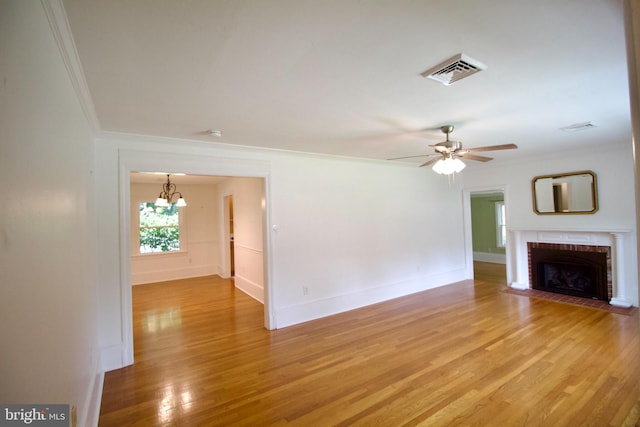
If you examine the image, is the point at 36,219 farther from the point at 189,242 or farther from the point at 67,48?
the point at 189,242

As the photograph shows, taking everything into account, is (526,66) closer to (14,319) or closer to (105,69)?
(105,69)

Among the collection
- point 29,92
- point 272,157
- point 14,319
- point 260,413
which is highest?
point 272,157

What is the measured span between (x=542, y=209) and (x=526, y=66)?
4.55 meters

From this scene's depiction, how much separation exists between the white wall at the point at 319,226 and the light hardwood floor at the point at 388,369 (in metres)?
0.44

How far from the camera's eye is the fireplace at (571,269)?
4.84 metres

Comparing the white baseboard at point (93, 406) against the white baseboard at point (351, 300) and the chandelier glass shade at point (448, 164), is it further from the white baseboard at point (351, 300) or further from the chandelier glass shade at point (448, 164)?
the chandelier glass shade at point (448, 164)

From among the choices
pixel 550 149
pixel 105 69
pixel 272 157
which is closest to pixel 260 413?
pixel 105 69

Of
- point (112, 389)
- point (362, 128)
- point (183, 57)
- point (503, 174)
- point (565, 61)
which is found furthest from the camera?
point (503, 174)

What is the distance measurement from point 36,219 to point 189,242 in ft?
23.1

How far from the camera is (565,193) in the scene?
516 centimetres

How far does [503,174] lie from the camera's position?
5.89m

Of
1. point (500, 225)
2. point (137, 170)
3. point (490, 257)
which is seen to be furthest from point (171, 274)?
point (500, 225)

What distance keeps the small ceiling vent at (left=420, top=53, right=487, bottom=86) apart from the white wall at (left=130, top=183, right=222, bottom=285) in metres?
6.86

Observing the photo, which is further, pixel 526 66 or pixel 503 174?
pixel 503 174
